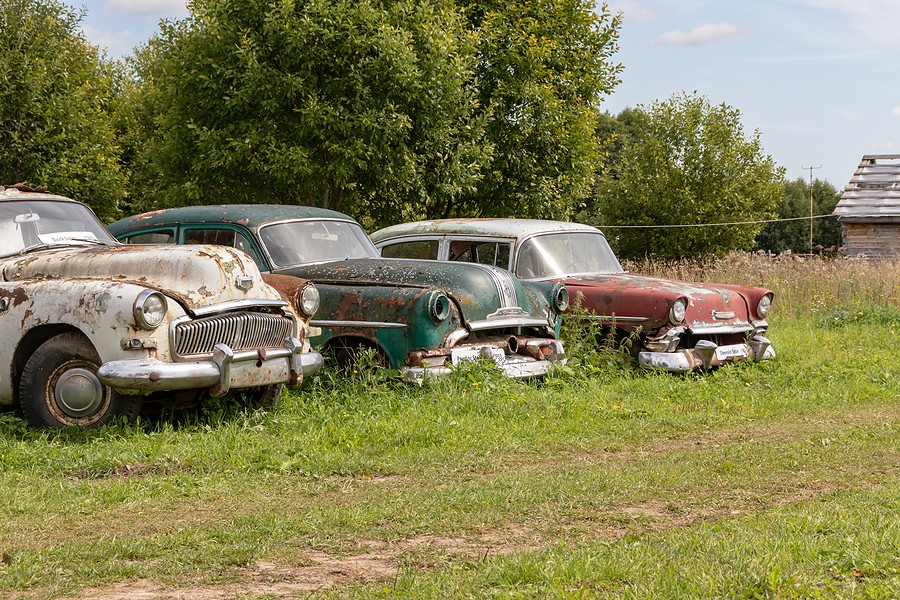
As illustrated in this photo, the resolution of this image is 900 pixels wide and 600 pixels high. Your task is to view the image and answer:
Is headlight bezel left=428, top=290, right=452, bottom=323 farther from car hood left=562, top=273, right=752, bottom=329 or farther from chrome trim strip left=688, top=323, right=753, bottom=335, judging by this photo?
chrome trim strip left=688, top=323, right=753, bottom=335

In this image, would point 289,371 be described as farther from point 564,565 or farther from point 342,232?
point 564,565

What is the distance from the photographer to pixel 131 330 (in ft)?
22.7

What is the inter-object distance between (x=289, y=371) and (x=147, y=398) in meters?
1.04

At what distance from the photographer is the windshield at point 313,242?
9430mm

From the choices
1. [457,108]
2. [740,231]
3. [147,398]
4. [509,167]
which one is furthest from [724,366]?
[740,231]

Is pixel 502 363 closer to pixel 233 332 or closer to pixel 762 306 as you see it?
pixel 233 332

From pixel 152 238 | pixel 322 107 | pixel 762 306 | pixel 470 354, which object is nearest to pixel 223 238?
pixel 152 238

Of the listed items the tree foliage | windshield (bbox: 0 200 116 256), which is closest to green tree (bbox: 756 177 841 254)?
the tree foliage

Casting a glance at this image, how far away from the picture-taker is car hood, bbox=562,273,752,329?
1052 cm

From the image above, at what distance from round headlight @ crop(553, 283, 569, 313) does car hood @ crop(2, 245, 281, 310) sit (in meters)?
3.44

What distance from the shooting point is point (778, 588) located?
386cm

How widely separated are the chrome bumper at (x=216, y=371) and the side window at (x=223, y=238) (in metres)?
1.64

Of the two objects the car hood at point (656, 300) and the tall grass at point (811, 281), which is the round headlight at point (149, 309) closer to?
the car hood at point (656, 300)

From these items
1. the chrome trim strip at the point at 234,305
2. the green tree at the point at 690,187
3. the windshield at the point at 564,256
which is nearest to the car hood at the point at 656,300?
the windshield at the point at 564,256
